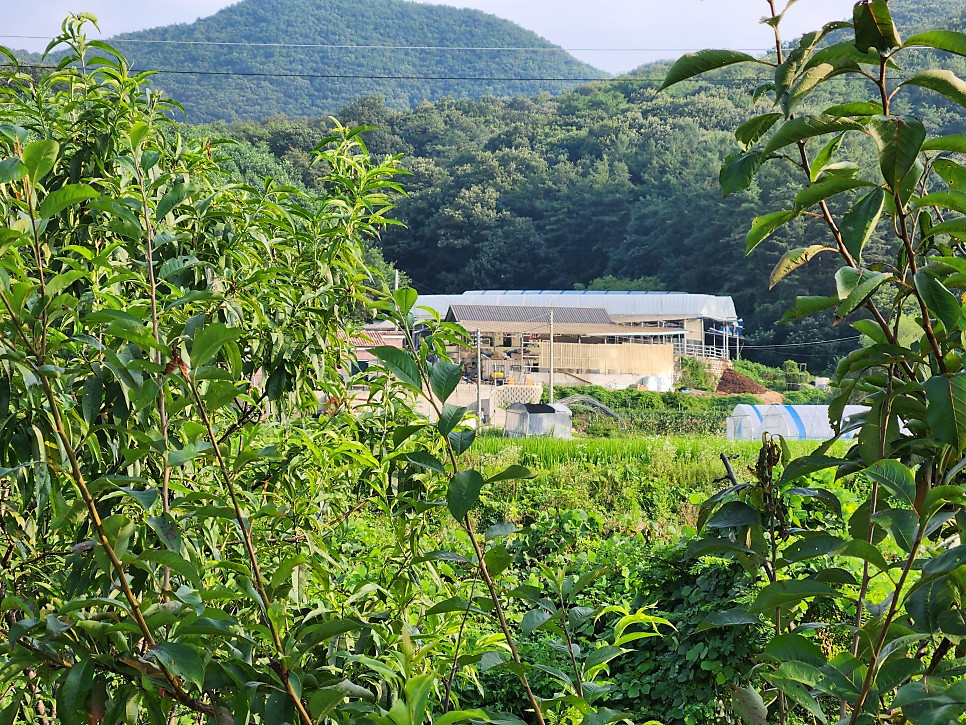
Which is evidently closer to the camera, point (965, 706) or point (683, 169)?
point (965, 706)

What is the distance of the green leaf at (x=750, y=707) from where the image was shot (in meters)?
0.81

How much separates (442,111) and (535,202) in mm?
12093

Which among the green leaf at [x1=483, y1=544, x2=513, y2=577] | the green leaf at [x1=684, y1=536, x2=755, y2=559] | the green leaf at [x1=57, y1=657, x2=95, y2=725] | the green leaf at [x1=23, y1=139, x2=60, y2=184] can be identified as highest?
the green leaf at [x1=23, y1=139, x2=60, y2=184]

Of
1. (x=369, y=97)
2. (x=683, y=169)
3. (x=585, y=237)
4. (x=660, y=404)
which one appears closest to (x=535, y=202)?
(x=585, y=237)

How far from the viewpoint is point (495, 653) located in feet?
2.73

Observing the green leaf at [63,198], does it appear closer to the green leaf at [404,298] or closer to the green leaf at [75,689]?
the green leaf at [404,298]

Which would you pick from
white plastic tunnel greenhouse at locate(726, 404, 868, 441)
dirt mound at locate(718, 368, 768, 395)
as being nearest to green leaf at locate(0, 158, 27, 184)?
white plastic tunnel greenhouse at locate(726, 404, 868, 441)

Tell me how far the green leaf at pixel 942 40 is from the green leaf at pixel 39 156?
743 mm

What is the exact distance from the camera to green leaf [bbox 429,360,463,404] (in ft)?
2.28

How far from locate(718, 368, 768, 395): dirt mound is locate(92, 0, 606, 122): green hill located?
4601cm

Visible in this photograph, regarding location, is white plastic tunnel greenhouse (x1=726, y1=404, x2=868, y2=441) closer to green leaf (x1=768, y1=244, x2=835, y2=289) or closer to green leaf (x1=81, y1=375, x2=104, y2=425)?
green leaf (x1=768, y1=244, x2=835, y2=289)

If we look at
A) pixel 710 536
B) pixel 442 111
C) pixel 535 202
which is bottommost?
pixel 710 536

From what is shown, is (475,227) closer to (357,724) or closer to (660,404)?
(660,404)

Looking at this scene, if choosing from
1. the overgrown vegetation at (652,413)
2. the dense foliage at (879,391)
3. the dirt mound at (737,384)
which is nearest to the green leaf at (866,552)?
the dense foliage at (879,391)
